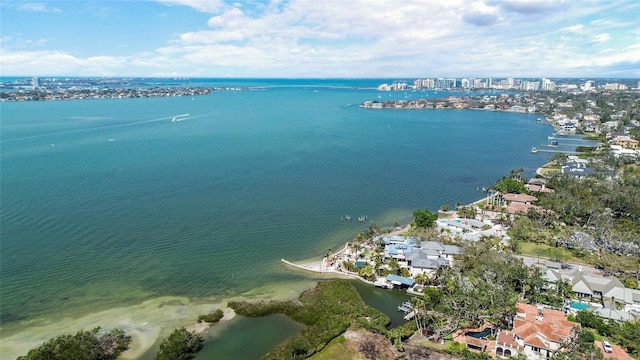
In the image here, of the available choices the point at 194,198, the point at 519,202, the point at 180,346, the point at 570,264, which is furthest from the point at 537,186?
the point at 180,346

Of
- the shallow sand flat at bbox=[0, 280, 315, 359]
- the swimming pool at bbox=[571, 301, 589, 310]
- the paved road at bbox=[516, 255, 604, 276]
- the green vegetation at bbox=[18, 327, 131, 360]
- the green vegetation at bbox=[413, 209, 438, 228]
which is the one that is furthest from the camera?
the green vegetation at bbox=[413, 209, 438, 228]

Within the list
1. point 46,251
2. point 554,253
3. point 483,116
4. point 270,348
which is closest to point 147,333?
point 270,348

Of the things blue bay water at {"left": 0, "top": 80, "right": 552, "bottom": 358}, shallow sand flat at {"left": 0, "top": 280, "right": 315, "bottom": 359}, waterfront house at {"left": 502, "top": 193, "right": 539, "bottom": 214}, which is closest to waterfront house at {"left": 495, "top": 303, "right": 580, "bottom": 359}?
shallow sand flat at {"left": 0, "top": 280, "right": 315, "bottom": 359}

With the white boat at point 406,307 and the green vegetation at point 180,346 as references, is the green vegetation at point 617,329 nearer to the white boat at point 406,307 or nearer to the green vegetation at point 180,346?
the white boat at point 406,307

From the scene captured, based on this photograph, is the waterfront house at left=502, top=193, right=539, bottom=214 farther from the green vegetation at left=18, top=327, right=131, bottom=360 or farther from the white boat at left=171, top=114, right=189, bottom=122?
the white boat at left=171, top=114, right=189, bottom=122

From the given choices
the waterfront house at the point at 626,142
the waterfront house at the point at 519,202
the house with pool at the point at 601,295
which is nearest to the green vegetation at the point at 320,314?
the house with pool at the point at 601,295

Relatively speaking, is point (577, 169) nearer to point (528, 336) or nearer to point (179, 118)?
point (528, 336)

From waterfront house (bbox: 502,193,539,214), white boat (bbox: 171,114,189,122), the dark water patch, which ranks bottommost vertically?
the dark water patch
